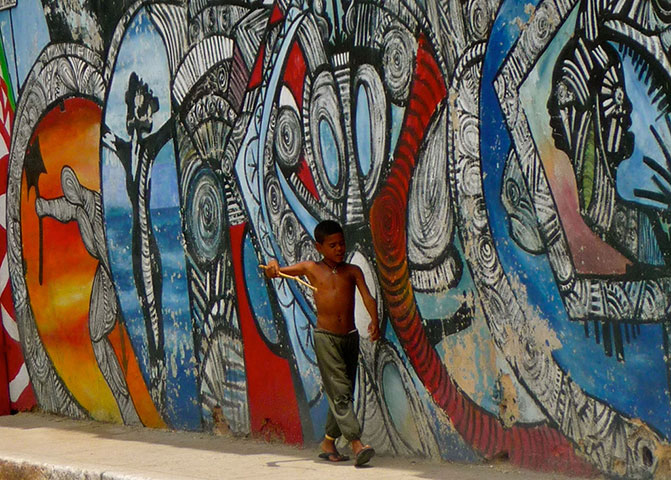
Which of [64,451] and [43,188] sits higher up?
[43,188]

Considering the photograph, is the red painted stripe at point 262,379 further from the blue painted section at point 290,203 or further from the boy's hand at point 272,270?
the boy's hand at point 272,270

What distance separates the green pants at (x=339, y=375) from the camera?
6703mm

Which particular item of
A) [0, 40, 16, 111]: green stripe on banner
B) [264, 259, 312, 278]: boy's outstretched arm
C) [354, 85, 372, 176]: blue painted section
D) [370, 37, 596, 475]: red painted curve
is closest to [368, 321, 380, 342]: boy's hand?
[370, 37, 596, 475]: red painted curve

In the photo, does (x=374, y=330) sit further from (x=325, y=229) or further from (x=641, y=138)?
(x=641, y=138)

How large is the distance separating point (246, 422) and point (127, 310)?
5.06ft

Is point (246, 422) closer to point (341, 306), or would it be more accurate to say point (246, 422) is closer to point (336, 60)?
point (341, 306)

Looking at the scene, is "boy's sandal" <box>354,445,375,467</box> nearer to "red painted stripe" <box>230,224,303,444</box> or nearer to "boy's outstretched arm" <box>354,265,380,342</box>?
"boy's outstretched arm" <box>354,265,380,342</box>

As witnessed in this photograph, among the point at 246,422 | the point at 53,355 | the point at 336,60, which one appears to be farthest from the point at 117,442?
the point at 336,60

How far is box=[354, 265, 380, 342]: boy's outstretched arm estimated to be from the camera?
6.75 meters

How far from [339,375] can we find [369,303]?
45cm

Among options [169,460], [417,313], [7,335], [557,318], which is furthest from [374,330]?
[7,335]

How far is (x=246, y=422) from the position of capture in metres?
8.00

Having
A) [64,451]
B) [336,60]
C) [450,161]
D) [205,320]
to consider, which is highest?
[336,60]

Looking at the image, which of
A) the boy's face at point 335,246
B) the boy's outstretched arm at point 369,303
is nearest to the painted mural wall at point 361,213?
the boy's outstretched arm at point 369,303
